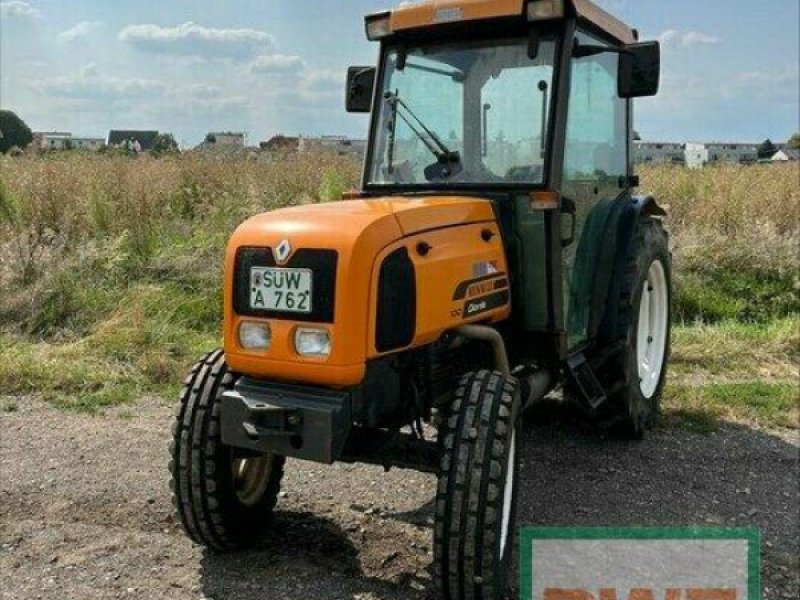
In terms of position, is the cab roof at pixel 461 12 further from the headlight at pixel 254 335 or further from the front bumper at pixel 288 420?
the front bumper at pixel 288 420

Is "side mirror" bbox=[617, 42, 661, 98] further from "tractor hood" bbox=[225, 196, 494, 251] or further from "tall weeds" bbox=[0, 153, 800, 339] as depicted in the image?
"tall weeds" bbox=[0, 153, 800, 339]

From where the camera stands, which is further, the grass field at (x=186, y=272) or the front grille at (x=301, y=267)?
the grass field at (x=186, y=272)

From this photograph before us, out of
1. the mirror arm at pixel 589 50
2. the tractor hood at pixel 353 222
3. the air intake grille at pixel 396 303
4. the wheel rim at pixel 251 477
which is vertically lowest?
the wheel rim at pixel 251 477

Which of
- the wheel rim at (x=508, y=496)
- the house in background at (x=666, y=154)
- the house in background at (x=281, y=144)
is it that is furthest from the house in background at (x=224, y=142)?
the wheel rim at (x=508, y=496)

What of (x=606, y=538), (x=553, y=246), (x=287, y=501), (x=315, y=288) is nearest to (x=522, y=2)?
(x=553, y=246)

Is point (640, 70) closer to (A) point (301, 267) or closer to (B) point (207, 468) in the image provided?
(A) point (301, 267)

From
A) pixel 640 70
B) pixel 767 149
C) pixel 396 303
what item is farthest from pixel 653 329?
pixel 767 149

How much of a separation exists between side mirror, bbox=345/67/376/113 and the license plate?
155 centimetres

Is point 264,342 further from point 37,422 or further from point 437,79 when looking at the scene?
point 37,422

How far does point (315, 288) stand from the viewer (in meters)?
2.93

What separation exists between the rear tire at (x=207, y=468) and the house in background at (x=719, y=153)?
10674 millimetres

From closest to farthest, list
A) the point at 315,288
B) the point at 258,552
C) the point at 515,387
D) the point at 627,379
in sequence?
1. the point at 315,288
2. the point at 515,387
3. the point at 258,552
4. the point at 627,379

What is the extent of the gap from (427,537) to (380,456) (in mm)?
659

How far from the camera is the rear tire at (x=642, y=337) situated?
4.45 metres
